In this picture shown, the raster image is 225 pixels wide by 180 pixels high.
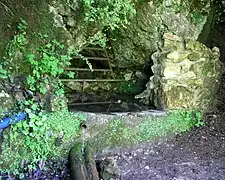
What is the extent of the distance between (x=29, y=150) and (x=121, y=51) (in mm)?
1691

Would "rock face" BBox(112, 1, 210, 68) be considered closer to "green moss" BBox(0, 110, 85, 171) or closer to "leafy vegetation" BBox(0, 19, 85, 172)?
"leafy vegetation" BBox(0, 19, 85, 172)

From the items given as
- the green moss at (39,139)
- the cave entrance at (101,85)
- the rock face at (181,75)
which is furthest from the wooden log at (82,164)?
the rock face at (181,75)

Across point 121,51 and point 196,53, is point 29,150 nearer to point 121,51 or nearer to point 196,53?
point 121,51

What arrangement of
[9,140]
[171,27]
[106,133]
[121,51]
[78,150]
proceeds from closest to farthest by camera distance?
1. [9,140]
2. [78,150]
3. [106,133]
4. [171,27]
5. [121,51]

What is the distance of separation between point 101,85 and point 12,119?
67.9 inches

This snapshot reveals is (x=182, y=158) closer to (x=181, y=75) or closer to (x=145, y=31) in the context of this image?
(x=181, y=75)

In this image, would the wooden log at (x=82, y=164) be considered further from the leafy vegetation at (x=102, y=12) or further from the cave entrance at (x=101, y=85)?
the leafy vegetation at (x=102, y=12)

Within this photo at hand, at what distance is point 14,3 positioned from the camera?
2.70 m

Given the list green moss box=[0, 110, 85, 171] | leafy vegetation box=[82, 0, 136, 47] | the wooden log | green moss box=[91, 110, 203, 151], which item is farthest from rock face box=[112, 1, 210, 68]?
the wooden log

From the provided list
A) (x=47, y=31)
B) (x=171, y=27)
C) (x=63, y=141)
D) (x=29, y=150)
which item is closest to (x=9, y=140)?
(x=29, y=150)

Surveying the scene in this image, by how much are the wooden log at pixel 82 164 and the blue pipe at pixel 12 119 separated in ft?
1.77

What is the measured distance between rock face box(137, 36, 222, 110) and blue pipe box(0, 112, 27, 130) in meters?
1.60

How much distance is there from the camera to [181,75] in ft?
12.2

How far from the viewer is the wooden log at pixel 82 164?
2625mm
